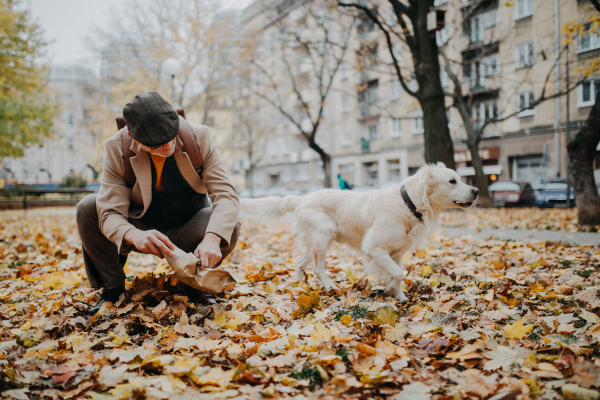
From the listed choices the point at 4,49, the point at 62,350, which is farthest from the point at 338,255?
the point at 4,49

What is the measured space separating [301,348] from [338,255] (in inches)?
140

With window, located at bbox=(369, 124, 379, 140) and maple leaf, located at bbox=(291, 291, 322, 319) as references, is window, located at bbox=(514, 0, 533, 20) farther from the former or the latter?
maple leaf, located at bbox=(291, 291, 322, 319)

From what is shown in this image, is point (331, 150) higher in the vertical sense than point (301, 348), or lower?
higher

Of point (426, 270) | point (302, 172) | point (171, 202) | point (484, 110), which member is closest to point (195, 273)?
point (171, 202)

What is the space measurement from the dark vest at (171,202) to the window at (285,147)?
134 ft

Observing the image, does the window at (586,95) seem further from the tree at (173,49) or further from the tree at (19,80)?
the tree at (19,80)

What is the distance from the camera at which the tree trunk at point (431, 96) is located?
34.9ft

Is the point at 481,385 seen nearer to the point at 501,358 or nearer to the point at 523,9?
the point at 501,358

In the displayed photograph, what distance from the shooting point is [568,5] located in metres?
21.4

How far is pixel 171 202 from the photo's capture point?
125 inches

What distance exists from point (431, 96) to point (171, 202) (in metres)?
9.44

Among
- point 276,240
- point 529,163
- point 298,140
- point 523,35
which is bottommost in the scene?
point 276,240

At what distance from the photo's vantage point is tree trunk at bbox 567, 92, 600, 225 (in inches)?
295

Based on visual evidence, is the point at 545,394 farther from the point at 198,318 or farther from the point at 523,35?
the point at 523,35
